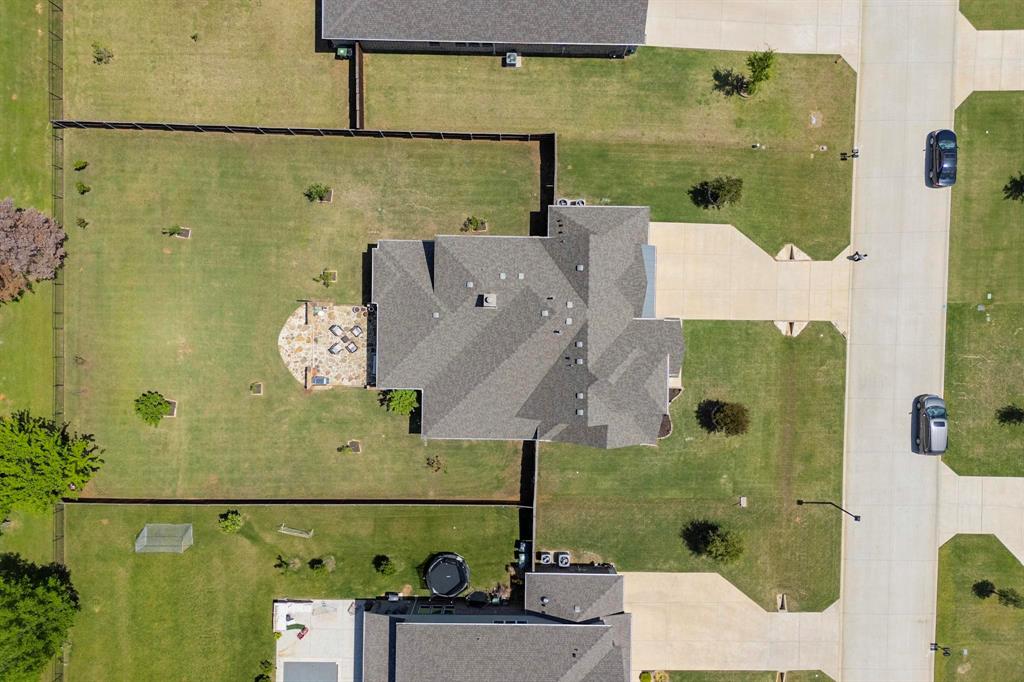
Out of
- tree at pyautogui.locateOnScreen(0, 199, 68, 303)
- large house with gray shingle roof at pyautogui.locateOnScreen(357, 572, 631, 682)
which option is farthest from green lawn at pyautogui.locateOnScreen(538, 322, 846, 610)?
tree at pyautogui.locateOnScreen(0, 199, 68, 303)

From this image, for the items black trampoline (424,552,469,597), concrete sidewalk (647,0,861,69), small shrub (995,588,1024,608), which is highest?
concrete sidewalk (647,0,861,69)

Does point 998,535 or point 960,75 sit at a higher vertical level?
point 960,75

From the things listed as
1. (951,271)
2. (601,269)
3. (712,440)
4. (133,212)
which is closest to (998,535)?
→ (951,271)

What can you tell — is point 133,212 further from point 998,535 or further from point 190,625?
point 998,535

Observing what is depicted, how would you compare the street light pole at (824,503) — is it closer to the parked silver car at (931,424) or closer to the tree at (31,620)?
the parked silver car at (931,424)

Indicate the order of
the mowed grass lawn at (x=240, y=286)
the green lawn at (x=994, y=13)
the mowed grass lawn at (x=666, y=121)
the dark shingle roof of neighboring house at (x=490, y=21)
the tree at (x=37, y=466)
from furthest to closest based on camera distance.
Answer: the green lawn at (x=994, y=13) < the mowed grass lawn at (x=666, y=121) < the mowed grass lawn at (x=240, y=286) < the dark shingle roof of neighboring house at (x=490, y=21) < the tree at (x=37, y=466)

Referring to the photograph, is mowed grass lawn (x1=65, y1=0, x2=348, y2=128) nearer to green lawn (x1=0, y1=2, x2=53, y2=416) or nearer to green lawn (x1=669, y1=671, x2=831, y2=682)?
green lawn (x1=0, y1=2, x2=53, y2=416)

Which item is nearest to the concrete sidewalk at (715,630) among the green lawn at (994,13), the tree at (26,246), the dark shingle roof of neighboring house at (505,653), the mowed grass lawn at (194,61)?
the dark shingle roof of neighboring house at (505,653)
